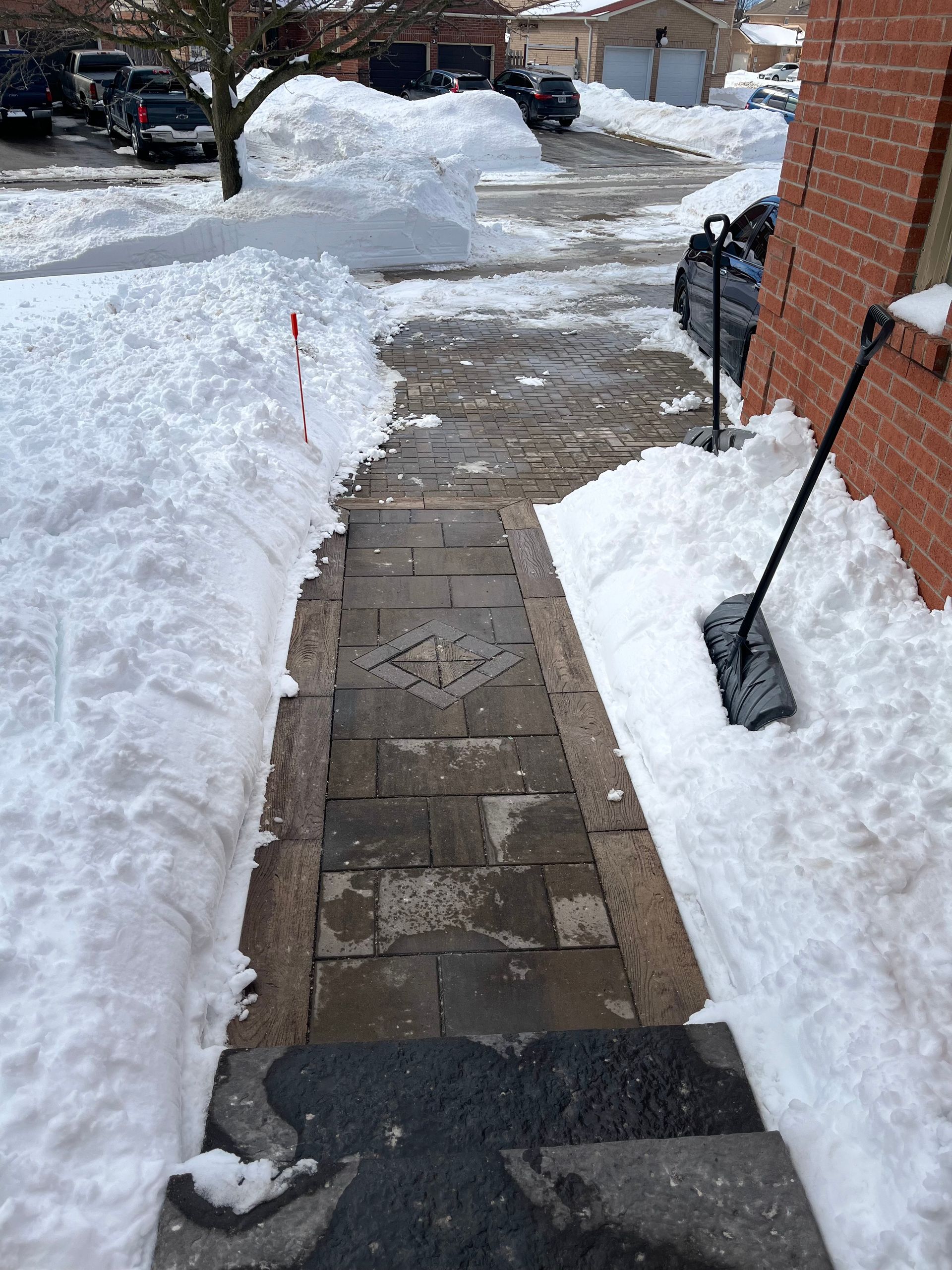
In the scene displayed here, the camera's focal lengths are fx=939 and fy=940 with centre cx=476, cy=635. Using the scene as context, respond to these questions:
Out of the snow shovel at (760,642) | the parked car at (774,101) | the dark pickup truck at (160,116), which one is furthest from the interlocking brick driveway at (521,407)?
the parked car at (774,101)

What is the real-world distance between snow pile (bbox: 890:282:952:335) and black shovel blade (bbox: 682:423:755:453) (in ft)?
3.92

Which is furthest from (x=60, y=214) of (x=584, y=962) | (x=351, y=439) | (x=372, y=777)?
(x=584, y=962)

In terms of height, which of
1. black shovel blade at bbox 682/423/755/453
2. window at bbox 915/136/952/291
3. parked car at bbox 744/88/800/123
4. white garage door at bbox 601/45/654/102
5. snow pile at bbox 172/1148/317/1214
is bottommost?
snow pile at bbox 172/1148/317/1214

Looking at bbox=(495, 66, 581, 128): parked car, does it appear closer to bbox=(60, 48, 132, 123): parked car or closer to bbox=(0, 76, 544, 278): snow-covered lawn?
bbox=(60, 48, 132, 123): parked car

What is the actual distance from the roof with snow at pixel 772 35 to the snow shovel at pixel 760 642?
6141cm

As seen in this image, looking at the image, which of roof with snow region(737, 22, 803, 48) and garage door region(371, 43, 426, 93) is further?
roof with snow region(737, 22, 803, 48)

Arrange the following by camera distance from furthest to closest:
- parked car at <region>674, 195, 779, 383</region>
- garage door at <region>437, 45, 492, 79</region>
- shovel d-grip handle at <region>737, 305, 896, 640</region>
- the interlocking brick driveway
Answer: garage door at <region>437, 45, 492, 79</region>
parked car at <region>674, 195, 779, 383</region>
the interlocking brick driveway
shovel d-grip handle at <region>737, 305, 896, 640</region>

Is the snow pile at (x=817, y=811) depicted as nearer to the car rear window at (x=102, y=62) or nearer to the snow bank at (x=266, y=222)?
the snow bank at (x=266, y=222)

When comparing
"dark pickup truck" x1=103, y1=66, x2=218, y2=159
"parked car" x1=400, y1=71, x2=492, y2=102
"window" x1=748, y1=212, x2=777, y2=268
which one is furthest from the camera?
"parked car" x1=400, y1=71, x2=492, y2=102

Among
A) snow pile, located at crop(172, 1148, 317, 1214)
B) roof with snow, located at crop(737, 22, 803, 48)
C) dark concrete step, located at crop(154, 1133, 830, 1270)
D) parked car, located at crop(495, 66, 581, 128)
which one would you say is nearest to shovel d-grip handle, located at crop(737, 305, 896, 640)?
dark concrete step, located at crop(154, 1133, 830, 1270)

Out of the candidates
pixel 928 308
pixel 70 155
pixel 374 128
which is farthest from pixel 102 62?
pixel 928 308

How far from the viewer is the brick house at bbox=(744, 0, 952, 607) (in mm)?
3805

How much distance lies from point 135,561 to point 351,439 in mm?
3550

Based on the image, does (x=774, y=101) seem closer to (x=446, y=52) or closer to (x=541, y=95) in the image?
(x=541, y=95)
